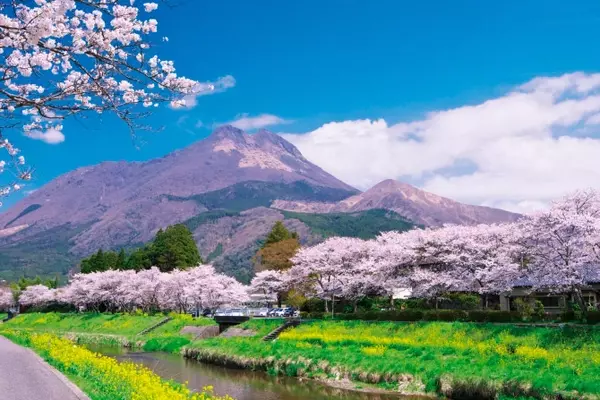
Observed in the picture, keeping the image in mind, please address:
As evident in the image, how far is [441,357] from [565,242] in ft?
31.3

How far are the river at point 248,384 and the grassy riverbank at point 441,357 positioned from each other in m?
1.07

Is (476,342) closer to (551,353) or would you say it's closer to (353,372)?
(551,353)

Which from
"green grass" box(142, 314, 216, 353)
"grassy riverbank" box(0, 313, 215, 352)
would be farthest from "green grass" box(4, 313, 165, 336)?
"green grass" box(142, 314, 216, 353)

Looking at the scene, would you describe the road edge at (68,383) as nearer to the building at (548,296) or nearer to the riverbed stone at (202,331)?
→ the riverbed stone at (202,331)

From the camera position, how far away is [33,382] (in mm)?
14633

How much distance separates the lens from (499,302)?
151ft

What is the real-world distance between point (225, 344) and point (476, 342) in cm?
1742

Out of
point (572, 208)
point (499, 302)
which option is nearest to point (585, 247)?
point (572, 208)

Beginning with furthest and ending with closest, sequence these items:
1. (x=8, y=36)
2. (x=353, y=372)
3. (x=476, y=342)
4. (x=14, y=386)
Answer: (x=476, y=342)
(x=353, y=372)
(x=14, y=386)
(x=8, y=36)

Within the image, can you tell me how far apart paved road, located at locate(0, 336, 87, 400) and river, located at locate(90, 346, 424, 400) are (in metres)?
7.33

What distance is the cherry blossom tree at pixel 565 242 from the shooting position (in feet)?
86.0

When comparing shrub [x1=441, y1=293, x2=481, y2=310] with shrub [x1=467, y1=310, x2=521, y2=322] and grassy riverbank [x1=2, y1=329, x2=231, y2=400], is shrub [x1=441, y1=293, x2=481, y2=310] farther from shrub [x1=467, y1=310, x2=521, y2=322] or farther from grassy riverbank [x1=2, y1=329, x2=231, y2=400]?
grassy riverbank [x1=2, y1=329, x2=231, y2=400]

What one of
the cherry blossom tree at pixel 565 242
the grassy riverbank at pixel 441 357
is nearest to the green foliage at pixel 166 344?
the grassy riverbank at pixel 441 357

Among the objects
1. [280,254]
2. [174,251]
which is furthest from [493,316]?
[174,251]
